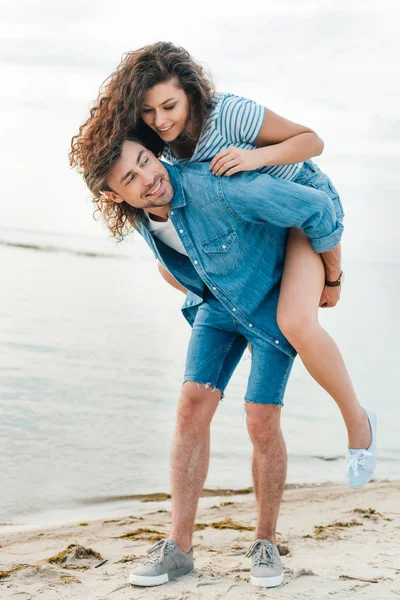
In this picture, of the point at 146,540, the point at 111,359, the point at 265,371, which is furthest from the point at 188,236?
the point at 111,359

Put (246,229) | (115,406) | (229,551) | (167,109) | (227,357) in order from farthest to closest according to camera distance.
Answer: (115,406) < (229,551) < (227,357) < (246,229) < (167,109)

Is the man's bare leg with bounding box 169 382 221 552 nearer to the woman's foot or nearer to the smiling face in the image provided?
the woman's foot

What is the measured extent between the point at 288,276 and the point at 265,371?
1.39 ft

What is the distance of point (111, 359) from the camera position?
830 cm

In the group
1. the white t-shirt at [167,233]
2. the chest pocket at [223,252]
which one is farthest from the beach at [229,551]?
the white t-shirt at [167,233]

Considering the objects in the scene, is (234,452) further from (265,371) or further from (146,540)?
(265,371)

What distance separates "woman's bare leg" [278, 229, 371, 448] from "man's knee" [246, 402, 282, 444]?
0.81ft

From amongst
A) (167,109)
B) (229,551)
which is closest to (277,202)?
(167,109)

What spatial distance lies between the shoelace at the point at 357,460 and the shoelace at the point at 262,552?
19.5 inches

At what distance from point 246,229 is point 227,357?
610 millimetres

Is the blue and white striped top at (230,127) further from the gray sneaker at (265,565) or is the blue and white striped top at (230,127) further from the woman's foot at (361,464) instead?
the gray sneaker at (265,565)

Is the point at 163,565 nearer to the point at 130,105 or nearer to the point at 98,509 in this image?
the point at 98,509

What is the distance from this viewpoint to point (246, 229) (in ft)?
10.9

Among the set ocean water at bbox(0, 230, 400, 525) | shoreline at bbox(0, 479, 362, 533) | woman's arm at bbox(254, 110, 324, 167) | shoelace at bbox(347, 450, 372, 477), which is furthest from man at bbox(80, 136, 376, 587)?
ocean water at bbox(0, 230, 400, 525)
